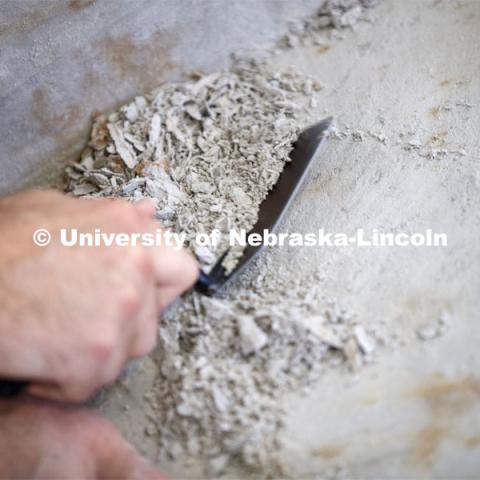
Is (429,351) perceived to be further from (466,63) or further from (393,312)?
(466,63)

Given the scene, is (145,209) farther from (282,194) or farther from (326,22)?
(326,22)

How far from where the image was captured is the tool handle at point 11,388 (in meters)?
0.88

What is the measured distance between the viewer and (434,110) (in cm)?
117

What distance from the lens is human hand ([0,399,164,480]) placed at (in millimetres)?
825

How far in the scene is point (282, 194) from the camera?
1.07 meters

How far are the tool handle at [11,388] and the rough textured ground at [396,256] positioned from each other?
0.11 meters

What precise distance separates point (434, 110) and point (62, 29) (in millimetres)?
674

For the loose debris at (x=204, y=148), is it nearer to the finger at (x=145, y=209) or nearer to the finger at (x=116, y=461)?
the finger at (x=145, y=209)

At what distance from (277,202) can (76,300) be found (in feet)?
1.25

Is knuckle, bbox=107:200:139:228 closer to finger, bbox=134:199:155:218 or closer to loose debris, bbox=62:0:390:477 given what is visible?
finger, bbox=134:199:155:218

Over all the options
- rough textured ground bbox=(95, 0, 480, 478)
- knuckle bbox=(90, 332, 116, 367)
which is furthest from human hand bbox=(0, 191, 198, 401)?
rough textured ground bbox=(95, 0, 480, 478)

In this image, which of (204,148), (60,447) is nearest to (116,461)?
(60,447)

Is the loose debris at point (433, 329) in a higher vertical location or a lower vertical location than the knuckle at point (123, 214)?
lower

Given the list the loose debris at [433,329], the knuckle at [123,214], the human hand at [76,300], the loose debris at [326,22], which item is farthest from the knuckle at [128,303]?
the loose debris at [326,22]
